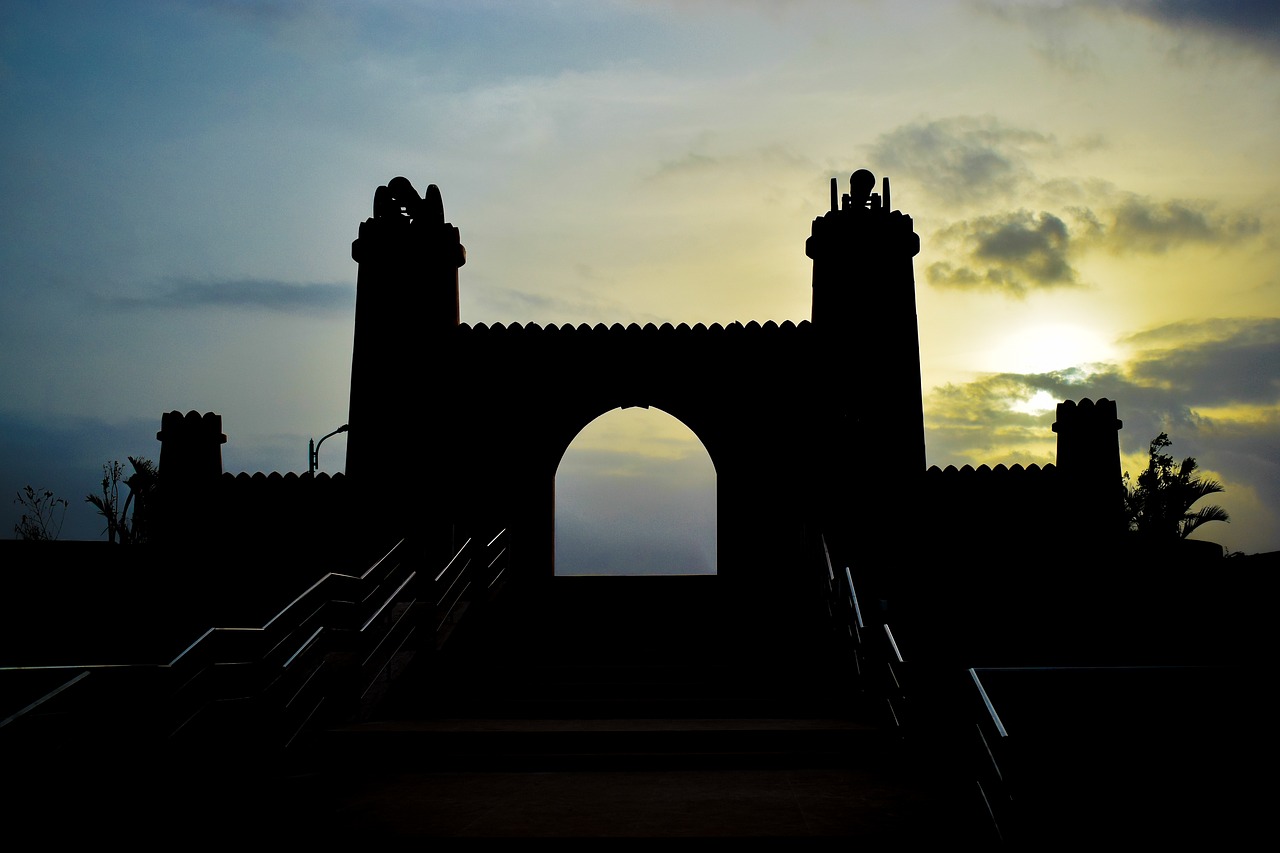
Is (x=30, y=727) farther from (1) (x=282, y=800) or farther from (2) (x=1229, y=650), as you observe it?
(2) (x=1229, y=650)

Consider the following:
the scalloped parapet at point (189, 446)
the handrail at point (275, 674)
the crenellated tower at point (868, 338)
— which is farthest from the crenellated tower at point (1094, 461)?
the scalloped parapet at point (189, 446)

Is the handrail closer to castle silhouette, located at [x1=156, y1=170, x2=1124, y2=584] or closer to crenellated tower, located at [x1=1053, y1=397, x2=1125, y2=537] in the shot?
castle silhouette, located at [x1=156, y1=170, x2=1124, y2=584]

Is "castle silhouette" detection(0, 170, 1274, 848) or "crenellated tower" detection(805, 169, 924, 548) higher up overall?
"crenellated tower" detection(805, 169, 924, 548)

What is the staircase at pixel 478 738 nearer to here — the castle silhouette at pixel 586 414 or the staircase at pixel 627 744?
the staircase at pixel 627 744

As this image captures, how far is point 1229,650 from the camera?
437 inches

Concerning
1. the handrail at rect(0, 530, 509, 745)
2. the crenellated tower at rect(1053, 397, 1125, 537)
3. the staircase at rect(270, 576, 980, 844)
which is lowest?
the staircase at rect(270, 576, 980, 844)

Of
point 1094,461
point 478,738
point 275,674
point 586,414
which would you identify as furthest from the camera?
point 586,414

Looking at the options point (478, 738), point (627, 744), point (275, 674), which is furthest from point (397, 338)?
point (627, 744)

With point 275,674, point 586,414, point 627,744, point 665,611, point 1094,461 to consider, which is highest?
point 586,414

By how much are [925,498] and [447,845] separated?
9.68 meters

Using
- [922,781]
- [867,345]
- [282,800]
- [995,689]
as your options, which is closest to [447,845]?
[282,800]

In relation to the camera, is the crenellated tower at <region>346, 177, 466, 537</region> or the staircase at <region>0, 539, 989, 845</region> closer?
the staircase at <region>0, 539, 989, 845</region>

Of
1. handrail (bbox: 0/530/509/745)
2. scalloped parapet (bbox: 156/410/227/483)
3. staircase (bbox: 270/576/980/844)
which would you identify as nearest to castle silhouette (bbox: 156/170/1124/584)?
scalloped parapet (bbox: 156/410/227/483)

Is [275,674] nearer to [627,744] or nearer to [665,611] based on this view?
[627,744]
